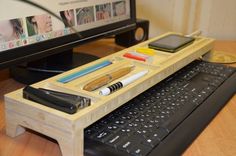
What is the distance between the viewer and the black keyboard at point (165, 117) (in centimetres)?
52

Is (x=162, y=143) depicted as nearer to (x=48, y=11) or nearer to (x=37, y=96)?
(x=37, y=96)

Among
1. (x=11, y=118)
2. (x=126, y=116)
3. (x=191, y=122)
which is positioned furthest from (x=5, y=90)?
(x=191, y=122)

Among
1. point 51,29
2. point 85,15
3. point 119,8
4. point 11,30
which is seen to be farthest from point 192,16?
point 11,30

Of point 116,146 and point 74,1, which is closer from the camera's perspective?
point 116,146

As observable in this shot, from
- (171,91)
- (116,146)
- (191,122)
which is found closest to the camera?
(116,146)

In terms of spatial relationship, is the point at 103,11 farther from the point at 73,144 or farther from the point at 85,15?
the point at 73,144

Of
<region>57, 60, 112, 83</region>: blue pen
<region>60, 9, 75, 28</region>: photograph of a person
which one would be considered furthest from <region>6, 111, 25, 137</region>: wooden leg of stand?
<region>60, 9, 75, 28</region>: photograph of a person

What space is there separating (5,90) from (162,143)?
42 centimetres

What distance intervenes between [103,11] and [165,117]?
0.40m

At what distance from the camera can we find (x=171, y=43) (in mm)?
875

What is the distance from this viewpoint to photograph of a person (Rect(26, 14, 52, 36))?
69 cm

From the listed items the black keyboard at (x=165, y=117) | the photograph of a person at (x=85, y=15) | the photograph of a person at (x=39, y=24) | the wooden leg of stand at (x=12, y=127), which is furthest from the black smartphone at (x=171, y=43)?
the wooden leg of stand at (x=12, y=127)

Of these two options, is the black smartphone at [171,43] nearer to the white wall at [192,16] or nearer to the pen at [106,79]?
the pen at [106,79]

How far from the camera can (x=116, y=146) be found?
511 mm
